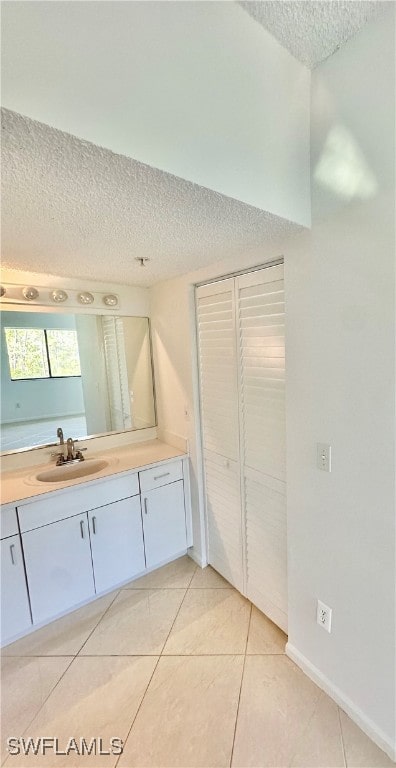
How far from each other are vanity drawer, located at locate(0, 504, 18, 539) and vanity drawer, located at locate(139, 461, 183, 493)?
0.74m

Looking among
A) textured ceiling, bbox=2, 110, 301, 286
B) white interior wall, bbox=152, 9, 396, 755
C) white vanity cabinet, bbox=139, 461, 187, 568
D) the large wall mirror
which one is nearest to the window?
the large wall mirror

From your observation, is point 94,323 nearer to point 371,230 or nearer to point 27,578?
point 27,578

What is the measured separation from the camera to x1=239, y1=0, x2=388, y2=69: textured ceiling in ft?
3.12

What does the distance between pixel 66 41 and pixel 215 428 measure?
1.75m

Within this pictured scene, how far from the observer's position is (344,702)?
133 centimetres

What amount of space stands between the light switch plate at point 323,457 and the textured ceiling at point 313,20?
1.47m

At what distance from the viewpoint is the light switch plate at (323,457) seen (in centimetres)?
129

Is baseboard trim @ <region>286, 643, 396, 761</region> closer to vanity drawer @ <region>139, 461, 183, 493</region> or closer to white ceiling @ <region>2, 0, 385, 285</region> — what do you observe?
vanity drawer @ <region>139, 461, 183, 493</region>

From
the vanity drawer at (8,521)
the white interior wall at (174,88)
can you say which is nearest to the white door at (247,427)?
the white interior wall at (174,88)

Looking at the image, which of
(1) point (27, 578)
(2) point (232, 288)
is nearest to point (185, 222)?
(2) point (232, 288)

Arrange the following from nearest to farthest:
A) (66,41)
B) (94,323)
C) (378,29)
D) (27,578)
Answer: (66,41) → (378,29) → (27,578) → (94,323)

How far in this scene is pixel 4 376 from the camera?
6.48ft

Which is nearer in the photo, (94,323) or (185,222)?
(185,222)

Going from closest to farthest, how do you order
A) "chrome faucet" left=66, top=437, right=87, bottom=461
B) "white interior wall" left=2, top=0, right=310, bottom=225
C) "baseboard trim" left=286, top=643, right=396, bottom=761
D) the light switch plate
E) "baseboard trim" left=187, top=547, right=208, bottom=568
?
1. "white interior wall" left=2, top=0, right=310, bottom=225
2. "baseboard trim" left=286, top=643, right=396, bottom=761
3. the light switch plate
4. "chrome faucet" left=66, top=437, right=87, bottom=461
5. "baseboard trim" left=187, top=547, right=208, bottom=568
